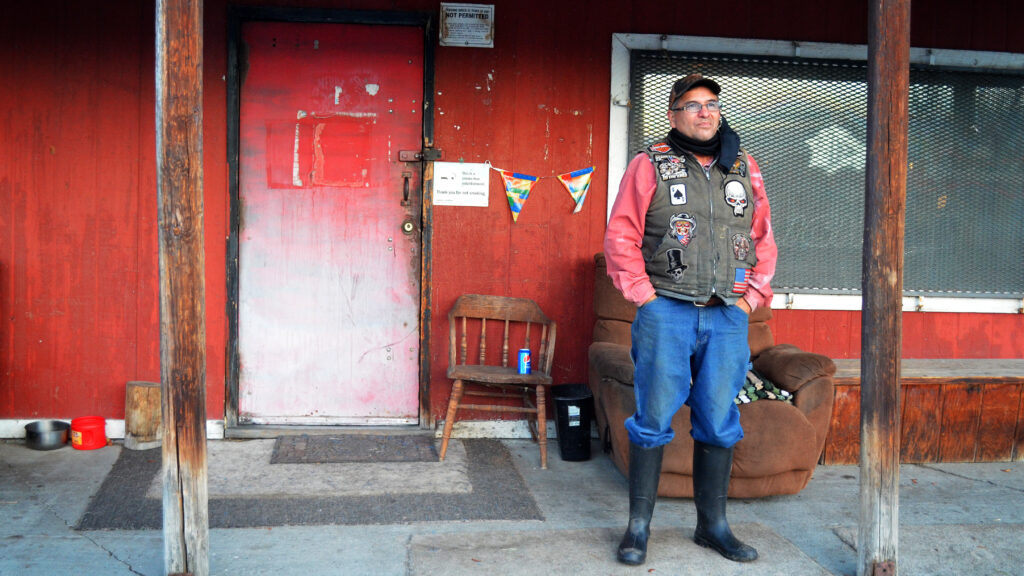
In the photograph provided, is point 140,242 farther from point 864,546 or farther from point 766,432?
point 864,546

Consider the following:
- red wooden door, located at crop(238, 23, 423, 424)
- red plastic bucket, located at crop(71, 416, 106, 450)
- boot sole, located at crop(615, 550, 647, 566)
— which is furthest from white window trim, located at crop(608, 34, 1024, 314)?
red plastic bucket, located at crop(71, 416, 106, 450)

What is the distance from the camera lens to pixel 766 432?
12.9 feet

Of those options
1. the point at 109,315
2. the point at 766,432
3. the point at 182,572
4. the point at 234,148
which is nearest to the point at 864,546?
the point at 766,432

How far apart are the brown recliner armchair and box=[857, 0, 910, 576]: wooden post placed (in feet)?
2.29

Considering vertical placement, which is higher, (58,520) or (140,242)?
(140,242)

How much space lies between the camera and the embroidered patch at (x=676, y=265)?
3209 mm

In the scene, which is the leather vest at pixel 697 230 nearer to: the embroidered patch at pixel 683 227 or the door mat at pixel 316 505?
the embroidered patch at pixel 683 227

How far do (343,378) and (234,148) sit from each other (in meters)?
1.47

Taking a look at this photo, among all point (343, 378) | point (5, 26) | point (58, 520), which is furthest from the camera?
point (343, 378)

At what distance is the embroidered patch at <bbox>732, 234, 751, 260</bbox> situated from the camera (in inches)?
129

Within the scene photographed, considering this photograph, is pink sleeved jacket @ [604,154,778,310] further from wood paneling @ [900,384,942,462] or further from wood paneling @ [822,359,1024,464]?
wood paneling @ [900,384,942,462]

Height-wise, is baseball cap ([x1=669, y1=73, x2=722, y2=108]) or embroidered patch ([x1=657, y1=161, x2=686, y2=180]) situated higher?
baseball cap ([x1=669, y1=73, x2=722, y2=108])

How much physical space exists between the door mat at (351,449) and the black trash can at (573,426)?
0.72 meters

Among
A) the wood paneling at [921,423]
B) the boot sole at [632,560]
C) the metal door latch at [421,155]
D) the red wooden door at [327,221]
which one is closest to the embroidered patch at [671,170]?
the boot sole at [632,560]
